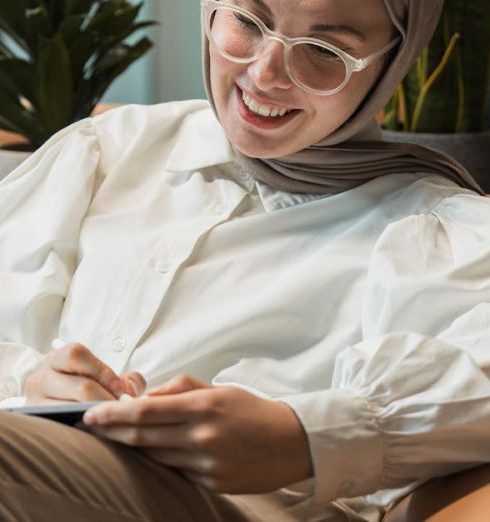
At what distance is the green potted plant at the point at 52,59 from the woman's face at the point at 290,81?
1.51 meters

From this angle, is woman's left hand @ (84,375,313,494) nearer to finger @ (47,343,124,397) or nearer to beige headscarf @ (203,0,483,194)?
finger @ (47,343,124,397)

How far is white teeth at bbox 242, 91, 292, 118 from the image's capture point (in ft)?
5.45

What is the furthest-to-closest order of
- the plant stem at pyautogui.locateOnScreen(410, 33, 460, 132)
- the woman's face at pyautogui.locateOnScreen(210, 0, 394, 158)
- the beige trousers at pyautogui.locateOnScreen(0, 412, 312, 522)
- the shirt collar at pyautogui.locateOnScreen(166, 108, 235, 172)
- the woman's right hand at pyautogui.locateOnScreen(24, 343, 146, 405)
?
the plant stem at pyautogui.locateOnScreen(410, 33, 460, 132)
the shirt collar at pyautogui.locateOnScreen(166, 108, 235, 172)
the woman's face at pyautogui.locateOnScreen(210, 0, 394, 158)
the woman's right hand at pyautogui.locateOnScreen(24, 343, 146, 405)
the beige trousers at pyautogui.locateOnScreen(0, 412, 312, 522)

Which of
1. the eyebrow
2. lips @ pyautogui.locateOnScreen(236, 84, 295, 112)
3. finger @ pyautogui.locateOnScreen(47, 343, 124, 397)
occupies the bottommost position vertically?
finger @ pyautogui.locateOnScreen(47, 343, 124, 397)

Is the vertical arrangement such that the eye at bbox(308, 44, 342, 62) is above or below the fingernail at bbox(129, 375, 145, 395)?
above

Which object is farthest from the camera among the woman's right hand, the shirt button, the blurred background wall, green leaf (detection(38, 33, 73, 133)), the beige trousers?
the blurred background wall

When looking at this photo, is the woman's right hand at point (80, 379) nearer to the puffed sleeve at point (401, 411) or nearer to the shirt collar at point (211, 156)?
the puffed sleeve at point (401, 411)

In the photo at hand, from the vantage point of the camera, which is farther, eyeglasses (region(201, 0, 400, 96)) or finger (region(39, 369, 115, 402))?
eyeglasses (region(201, 0, 400, 96))

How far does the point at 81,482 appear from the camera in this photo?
1.23 meters

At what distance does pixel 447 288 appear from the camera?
153 centimetres

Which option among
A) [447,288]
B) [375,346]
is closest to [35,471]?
[375,346]

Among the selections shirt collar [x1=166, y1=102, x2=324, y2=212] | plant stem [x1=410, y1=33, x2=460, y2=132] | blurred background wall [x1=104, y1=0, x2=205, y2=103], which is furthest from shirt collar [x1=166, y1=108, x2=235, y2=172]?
blurred background wall [x1=104, y1=0, x2=205, y2=103]

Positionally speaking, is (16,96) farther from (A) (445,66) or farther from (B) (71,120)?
(A) (445,66)

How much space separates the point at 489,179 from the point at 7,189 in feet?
5.11
